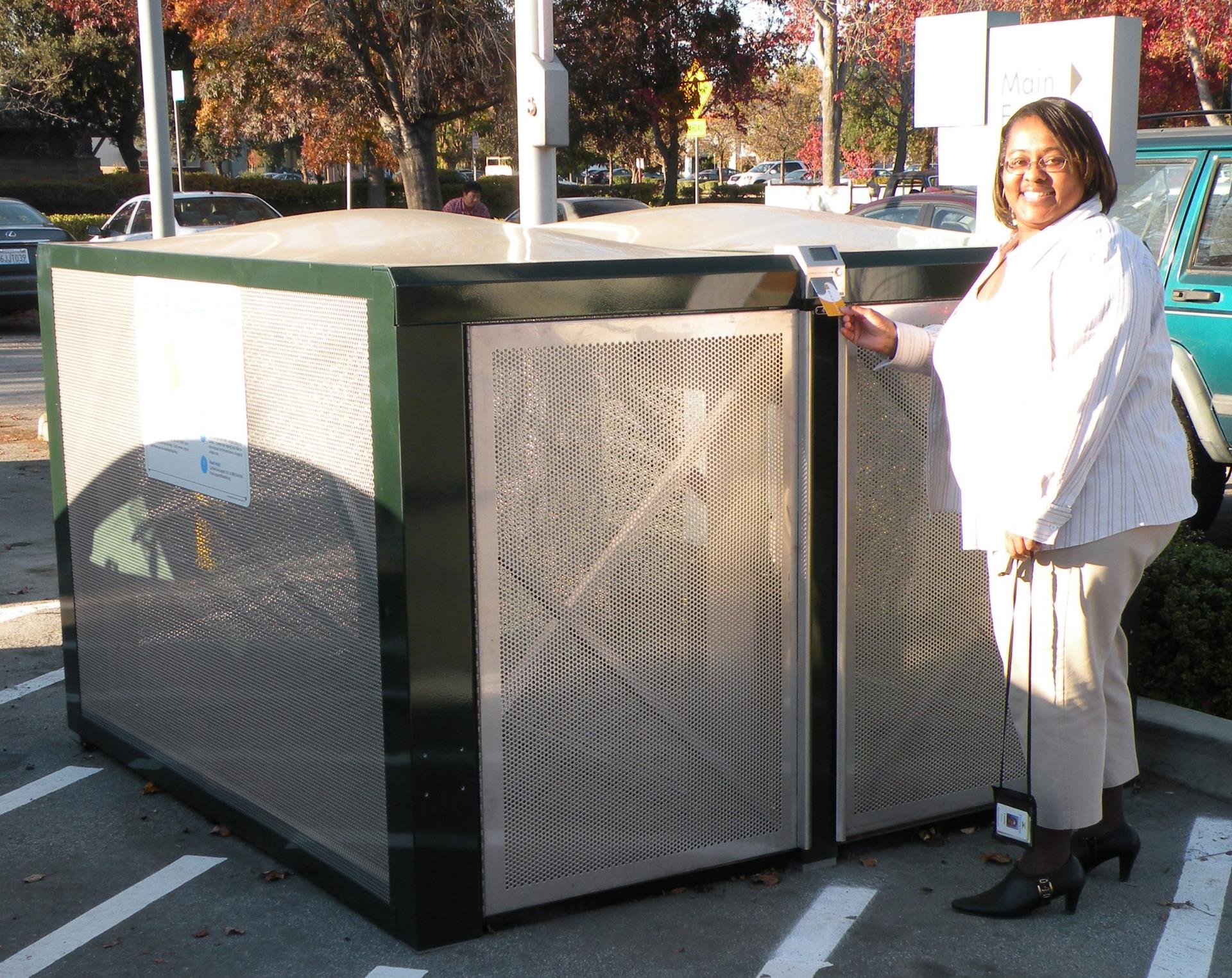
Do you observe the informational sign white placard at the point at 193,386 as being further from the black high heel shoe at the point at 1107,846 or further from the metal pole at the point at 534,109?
the metal pole at the point at 534,109

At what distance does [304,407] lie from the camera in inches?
144

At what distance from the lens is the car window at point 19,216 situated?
59.0 ft

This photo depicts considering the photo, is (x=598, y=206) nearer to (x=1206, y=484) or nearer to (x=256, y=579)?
(x=1206, y=484)

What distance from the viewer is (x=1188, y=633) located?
4.88 metres

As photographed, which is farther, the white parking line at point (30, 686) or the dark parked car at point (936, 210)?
the dark parked car at point (936, 210)

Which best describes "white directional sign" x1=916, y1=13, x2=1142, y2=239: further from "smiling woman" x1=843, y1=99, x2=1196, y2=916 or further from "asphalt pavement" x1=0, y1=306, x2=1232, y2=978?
"asphalt pavement" x1=0, y1=306, x2=1232, y2=978

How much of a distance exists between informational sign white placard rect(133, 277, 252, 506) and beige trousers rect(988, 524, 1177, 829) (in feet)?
6.44

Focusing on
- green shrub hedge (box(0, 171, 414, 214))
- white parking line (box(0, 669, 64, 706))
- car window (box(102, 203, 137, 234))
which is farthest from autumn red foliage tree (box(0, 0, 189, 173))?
white parking line (box(0, 669, 64, 706))

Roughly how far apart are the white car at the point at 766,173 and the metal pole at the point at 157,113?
188 feet

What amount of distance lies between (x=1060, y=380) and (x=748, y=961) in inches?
58.8

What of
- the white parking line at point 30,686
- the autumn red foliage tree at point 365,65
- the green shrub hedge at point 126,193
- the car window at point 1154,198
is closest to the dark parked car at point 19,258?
the autumn red foliage tree at point 365,65

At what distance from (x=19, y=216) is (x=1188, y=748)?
17.0 metres

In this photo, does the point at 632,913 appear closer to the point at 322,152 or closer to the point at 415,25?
the point at 415,25

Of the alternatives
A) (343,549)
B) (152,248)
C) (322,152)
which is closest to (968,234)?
(343,549)
